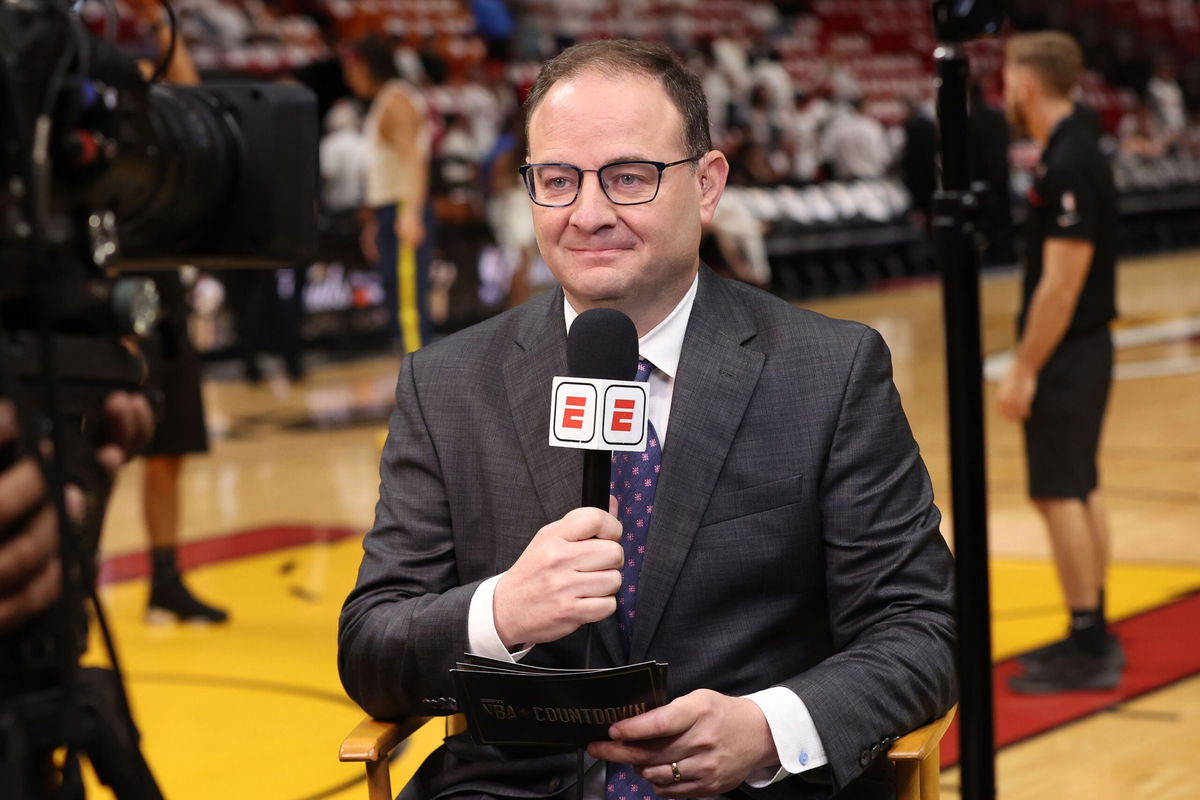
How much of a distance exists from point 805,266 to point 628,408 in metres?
14.4

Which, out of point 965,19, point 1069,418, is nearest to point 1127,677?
point 1069,418

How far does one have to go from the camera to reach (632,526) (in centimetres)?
215

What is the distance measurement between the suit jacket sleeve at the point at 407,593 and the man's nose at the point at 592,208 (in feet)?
1.36

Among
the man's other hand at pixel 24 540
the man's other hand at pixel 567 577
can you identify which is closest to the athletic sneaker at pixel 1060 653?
the man's other hand at pixel 567 577

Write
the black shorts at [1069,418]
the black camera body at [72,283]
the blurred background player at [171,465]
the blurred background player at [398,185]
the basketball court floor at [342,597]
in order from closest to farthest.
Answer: the black camera body at [72,283] → the basketball court floor at [342,597] → the black shorts at [1069,418] → the blurred background player at [171,465] → the blurred background player at [398,185]

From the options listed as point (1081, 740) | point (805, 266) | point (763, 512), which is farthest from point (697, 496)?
point (805, 266)

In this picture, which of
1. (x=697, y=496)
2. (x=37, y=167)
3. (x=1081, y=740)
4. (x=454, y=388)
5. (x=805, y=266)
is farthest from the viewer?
(x=805, y=266)

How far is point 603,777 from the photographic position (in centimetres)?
211

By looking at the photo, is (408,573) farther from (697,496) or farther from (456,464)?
(697,496)

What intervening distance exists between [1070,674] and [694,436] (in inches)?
98.7

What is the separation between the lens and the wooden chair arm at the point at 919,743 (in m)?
2.00

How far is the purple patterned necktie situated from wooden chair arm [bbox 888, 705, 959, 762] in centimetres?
33

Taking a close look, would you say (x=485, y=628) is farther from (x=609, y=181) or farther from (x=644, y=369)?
(x=609, y=181)

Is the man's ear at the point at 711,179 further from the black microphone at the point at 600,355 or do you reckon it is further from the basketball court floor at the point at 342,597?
the basketball court floor at the point at 342,597
